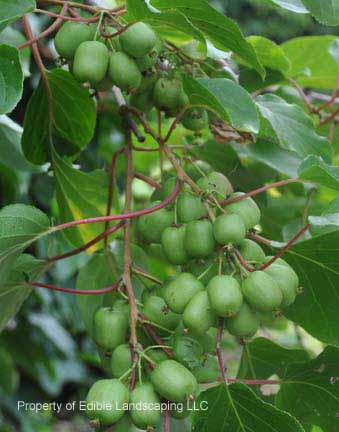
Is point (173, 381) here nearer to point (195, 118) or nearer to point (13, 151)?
point (195, 118)

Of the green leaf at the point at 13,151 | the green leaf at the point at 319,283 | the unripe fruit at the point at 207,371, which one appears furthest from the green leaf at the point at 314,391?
the green leaf at the point at 13,151

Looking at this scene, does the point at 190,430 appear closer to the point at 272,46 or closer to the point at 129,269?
the point at 129,269

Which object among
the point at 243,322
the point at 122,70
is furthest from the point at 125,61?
the point at 243,322

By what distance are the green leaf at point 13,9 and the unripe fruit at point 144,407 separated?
430 mm

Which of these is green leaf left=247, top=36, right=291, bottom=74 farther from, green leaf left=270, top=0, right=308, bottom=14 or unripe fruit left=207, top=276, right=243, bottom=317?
unripe fruit left=207, top=276, right=243, bottom=317

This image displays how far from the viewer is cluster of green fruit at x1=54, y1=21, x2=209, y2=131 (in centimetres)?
89

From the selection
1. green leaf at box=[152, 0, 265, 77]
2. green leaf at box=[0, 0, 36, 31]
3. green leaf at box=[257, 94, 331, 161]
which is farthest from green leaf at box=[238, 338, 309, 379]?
green leaf at box=[0, 0, 36, 31]

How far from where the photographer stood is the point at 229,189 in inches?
37.2

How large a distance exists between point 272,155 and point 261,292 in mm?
490

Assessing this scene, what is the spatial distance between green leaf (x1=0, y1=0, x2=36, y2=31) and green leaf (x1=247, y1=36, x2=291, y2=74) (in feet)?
1.36

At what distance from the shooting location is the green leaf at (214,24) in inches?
34.8

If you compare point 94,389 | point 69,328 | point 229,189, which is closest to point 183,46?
point 229,189

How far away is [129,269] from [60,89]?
1.11 feet

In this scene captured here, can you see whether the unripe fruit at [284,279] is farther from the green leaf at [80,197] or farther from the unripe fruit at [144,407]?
the green leaf at [80,197]
